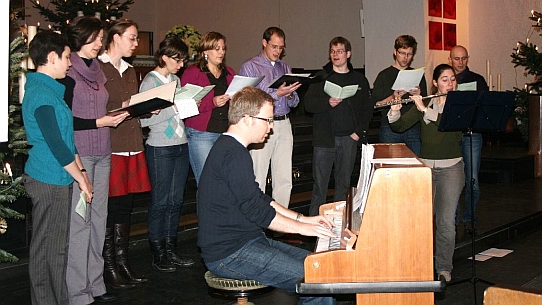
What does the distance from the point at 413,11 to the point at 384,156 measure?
642 centimetres

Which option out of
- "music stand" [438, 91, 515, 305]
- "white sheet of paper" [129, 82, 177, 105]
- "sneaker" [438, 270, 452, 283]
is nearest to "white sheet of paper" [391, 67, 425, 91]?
"music stand" [438, 91, 515, 305]

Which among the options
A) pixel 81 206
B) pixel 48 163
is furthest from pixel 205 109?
pixel 48 163

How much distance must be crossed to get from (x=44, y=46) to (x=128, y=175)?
4.18 feet

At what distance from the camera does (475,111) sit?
15.7 ft

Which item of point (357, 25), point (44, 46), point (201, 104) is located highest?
point (357, 25)

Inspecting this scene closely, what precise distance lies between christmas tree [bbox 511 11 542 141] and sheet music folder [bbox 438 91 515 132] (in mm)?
5162

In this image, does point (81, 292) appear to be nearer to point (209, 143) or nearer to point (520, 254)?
point (209, 143)

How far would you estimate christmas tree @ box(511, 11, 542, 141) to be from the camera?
961 cm

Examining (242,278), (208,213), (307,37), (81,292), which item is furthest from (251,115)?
(307,37)

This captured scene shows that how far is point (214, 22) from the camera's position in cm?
1393

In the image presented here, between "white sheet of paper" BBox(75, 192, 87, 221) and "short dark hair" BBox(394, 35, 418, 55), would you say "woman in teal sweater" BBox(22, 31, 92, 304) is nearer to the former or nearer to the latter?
"white sheet of paper" BBox(75, 192, 87, 221)

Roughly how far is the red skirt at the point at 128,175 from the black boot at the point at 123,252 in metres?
0.27

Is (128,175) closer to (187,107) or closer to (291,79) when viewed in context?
(187,107)

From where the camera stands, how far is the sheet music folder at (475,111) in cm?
469
